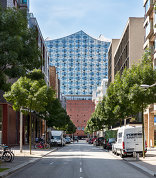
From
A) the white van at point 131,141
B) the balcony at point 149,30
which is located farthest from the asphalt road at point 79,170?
the balcony at point 149,30

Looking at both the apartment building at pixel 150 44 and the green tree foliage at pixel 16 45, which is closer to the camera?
the green tree foliage at pixel 16 45

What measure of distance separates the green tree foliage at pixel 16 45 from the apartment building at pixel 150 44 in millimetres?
29396

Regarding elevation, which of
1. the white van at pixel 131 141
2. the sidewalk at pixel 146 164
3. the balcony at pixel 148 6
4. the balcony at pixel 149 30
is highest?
the balcony at pixel 148 6

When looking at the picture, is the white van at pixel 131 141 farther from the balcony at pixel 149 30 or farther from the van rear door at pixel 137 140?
the balcony at pixel 149 30

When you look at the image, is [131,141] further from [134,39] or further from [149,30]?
[134,39]

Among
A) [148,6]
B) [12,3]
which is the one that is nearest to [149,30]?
[148,6]

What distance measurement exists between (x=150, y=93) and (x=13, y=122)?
28.2 meters

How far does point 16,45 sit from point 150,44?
35942 millimetres

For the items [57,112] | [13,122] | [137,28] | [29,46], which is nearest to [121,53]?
[137,28]

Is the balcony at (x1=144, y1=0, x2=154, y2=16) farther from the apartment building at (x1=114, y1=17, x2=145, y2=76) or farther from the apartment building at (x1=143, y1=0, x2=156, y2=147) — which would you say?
the apartment building at (x1=114, y1=17, x2=145, y2=76)

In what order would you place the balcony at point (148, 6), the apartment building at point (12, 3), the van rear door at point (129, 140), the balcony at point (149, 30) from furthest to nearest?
the balcony at point (148, 6) < the balcony at point (149, 30) < the apartment building at point (12, 3) < the van rear door at point (129, 140)

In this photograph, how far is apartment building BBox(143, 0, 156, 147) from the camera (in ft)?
153

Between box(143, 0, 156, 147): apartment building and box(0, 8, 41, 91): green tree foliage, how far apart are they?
1157 inches

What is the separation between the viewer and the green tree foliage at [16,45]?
51.3 feet
